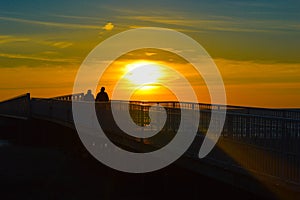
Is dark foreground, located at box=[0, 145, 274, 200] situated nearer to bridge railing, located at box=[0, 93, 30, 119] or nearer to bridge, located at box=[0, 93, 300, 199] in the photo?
bridge, located at box=[0, 93, 300, 199]

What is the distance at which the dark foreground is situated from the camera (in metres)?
25.5

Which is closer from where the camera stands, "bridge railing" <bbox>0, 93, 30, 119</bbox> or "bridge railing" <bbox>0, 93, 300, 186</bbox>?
"bridge railing" <bbox>0, 93, 300, 186</bbox>

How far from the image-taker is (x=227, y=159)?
71.8 ft

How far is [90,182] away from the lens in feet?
110

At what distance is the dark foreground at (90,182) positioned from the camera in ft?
83.8

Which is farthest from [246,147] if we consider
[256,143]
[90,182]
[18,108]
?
[18,108]

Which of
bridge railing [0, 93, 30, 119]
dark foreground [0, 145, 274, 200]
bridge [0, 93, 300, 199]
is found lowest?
dark foreground [0, 145, 274, 200]

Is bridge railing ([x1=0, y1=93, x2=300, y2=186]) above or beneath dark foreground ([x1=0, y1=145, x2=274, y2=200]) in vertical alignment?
above

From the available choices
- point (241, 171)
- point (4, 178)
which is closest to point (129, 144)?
point (4, 178)

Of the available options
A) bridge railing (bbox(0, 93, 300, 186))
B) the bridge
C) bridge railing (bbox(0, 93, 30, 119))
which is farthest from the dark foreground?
bridge railing (bbox(0, 93, 30, 119))

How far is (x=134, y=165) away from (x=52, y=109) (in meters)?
19.2

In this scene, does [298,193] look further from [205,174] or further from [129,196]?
[129,196]

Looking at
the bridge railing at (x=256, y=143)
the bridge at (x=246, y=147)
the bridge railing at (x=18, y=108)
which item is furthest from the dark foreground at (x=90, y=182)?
the bridge railing at (x=18, y=108)

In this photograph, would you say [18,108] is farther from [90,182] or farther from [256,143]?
[256,143]
